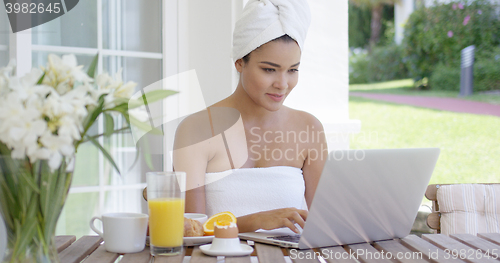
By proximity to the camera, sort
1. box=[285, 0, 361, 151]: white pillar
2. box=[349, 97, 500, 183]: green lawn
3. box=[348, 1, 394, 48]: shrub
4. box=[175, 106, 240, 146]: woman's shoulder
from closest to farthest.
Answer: box=[175, 106, 240, 146]: woman's shoulder < box=[285, 0, 361, 151]: white pillar < box=[349, 97, 500, 183]: green lawn < box=[348, 1, 394, 48]: shrub

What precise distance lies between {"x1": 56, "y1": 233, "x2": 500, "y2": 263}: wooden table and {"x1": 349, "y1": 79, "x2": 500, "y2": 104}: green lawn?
7539 millimetres

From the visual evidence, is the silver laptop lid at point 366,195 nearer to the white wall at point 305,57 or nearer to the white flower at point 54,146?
the white flower at point 54,146

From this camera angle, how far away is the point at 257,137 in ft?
5.60

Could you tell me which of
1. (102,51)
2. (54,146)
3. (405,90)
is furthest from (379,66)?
(54,146)

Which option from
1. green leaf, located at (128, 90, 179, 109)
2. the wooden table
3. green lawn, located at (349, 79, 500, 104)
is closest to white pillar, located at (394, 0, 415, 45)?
green lawn, located at (349, 79, 500, 104)

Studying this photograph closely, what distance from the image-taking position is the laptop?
89cm

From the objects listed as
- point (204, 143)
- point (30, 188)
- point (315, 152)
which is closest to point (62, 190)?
point (30, 188)

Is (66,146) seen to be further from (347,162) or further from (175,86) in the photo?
(175,86)

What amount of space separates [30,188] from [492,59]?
349 inches

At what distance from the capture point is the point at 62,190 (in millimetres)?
720

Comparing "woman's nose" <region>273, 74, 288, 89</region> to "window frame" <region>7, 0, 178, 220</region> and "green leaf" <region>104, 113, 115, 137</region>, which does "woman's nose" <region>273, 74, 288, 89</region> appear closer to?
"green leaf" <region>104, 113, 115, 137</region>

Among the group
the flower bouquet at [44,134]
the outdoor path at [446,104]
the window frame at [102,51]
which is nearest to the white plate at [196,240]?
the flower bouquet at [44,134]

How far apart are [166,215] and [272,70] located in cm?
76

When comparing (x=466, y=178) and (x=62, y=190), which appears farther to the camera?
(x=466, y=178)
